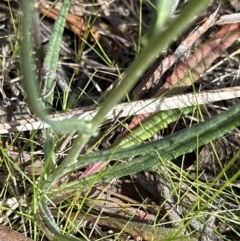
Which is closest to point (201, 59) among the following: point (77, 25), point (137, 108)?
point (137, 108)

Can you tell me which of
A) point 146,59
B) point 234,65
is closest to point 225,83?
point 234,65

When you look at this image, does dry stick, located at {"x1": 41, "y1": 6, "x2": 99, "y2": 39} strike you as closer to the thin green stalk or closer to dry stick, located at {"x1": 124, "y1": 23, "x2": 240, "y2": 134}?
dry stick, located at {"x1": 124, "y1": 23, "x2": 240, "y2": 134}

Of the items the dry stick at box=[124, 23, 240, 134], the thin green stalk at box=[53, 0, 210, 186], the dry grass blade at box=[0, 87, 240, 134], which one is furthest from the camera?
the dry stick at box=[124, 23, 240, 134]

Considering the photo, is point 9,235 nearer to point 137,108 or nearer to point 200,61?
point 137,108

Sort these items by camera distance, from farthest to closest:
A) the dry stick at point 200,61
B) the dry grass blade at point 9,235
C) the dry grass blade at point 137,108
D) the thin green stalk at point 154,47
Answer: the dry stick at point 200,61, the dry grass blade at point 137,108, the dry grass blade at point 9,235, the thin green stalk at point 154,47

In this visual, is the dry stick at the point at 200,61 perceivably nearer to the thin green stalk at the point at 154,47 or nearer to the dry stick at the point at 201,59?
the dry stick at the point at 201,59

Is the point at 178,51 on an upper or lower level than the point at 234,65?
upper

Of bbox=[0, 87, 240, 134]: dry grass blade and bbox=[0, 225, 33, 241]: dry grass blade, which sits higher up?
bbox=[0, 87, 240, 134]: dry grass blade

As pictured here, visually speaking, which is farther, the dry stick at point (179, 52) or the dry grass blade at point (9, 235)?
the dry stick at point (179, 52)

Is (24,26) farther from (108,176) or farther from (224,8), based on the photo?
(224,8)

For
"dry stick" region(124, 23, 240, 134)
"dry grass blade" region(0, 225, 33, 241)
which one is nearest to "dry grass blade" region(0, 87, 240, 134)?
"dry stick" region(124, 23, 240, 134)

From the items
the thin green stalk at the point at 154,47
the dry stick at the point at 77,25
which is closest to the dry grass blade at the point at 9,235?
the thin green stalk at the point at 154,47
